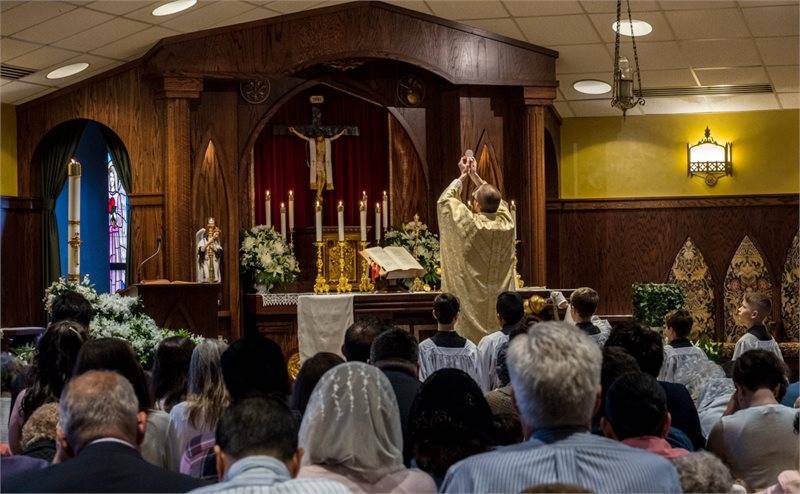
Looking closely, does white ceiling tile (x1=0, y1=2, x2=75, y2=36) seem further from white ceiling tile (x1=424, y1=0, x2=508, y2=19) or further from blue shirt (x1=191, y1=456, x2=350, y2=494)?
blue shirt (x1=191, y1=456, x2=350, y2=494)

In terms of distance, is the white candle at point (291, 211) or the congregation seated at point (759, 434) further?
the white candle at point (291, 211)

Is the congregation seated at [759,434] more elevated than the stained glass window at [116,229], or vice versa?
the stained glass window at [116,229]

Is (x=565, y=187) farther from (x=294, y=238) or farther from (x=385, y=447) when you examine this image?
(x=385, y=447)

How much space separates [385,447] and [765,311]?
4793 mm

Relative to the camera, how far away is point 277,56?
11547 mm

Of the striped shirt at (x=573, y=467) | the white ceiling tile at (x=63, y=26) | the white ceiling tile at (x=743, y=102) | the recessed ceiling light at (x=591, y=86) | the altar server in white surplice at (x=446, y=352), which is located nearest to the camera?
the striped shirt at (x=573, y=467)

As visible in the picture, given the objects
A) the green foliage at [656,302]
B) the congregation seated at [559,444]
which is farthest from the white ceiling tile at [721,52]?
the congregation seated at [559,444]

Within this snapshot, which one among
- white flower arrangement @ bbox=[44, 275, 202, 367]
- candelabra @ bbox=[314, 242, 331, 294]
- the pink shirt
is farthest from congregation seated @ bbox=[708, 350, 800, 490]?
candelabra @ bbox=[314, 242, 331, 294]

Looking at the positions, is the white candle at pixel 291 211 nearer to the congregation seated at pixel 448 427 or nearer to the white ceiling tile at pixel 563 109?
the white ceiling tile at pixel 563 109

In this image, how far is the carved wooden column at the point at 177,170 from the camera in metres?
11.4

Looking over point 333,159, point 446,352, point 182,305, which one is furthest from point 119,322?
point 333,159

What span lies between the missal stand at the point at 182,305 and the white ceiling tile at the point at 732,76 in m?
6.10

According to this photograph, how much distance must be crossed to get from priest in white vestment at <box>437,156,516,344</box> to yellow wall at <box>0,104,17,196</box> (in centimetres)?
529

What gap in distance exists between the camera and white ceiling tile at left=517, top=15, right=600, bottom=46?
Result: 37.4ft
